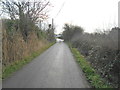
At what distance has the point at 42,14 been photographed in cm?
1652

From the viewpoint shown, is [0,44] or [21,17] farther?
[21,17]

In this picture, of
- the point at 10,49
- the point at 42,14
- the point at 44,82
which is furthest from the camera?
the point at 42,14

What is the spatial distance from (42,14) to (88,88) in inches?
545

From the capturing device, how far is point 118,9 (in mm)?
6691

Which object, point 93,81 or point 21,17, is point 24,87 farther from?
point 21,17

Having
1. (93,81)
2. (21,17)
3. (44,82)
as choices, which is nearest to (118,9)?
(93,81)

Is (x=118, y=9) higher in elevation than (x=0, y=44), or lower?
higher

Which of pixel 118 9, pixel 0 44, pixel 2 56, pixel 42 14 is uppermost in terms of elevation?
pixel 42 14

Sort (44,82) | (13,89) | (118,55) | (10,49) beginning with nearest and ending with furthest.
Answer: (13,89), (44,82), (118,55), (10,49)

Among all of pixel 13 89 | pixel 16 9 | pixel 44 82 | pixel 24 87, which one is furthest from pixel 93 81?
pixel 16 9

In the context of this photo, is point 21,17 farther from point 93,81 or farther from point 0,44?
point 93,81

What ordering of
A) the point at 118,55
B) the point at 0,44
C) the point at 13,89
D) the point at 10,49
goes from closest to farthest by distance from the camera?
the point at 13,89, the point at 118,55, the point at 0,44, the point at 10,49

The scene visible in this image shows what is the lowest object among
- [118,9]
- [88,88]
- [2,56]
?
[88,88]

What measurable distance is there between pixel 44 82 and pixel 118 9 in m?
5.43
